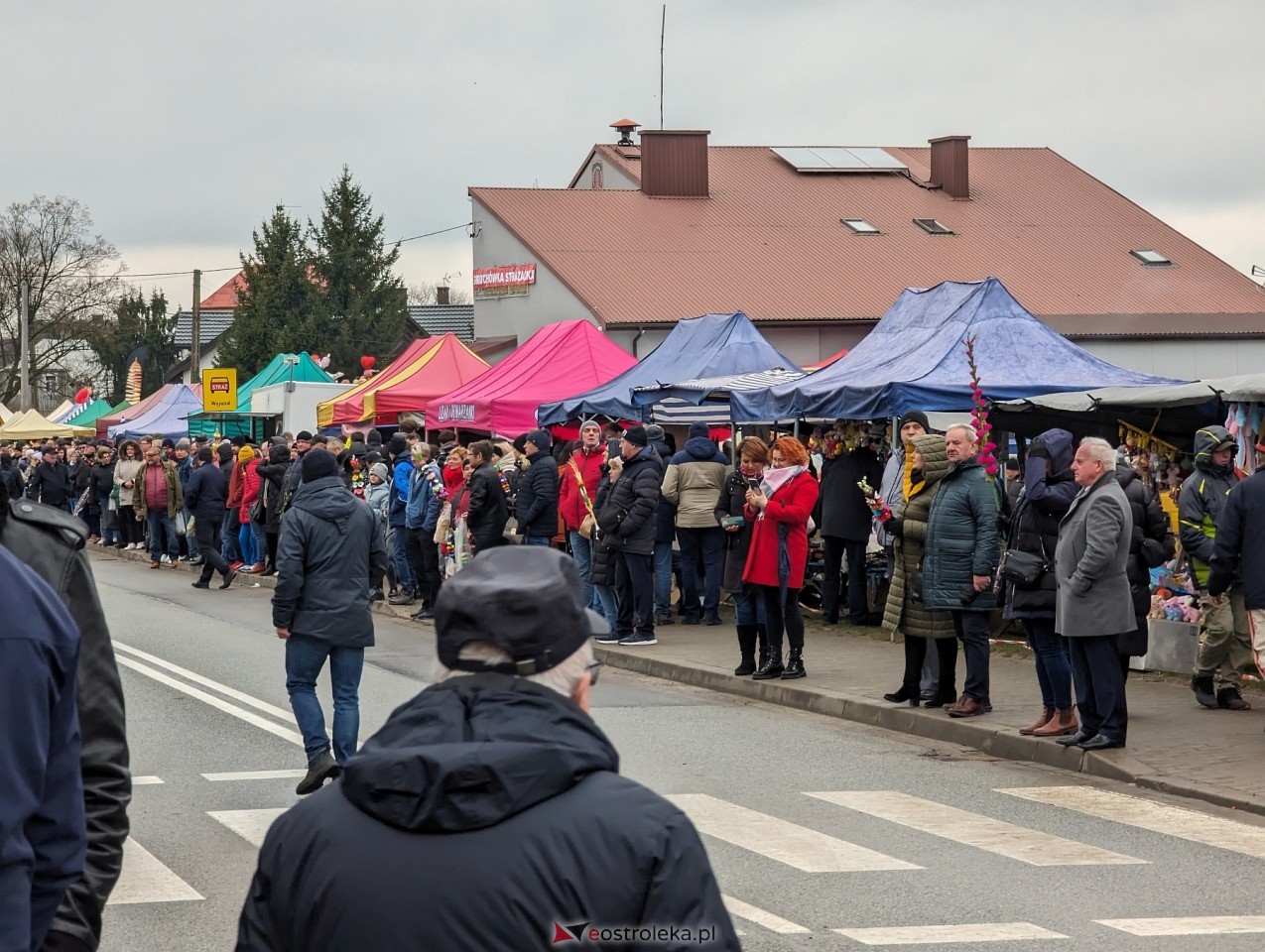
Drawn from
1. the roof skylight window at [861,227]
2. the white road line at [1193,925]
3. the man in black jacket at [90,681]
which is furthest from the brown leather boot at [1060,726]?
the roof skylight window at [861,227]

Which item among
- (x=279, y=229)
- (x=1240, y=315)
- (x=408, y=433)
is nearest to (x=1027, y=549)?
(x=408, y=433)

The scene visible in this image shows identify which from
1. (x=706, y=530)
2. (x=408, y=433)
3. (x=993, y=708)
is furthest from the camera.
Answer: (x=408, y=433)

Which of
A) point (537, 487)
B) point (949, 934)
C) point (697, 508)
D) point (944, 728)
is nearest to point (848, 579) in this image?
point (697, 508)

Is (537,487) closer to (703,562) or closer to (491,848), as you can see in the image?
(703,562)

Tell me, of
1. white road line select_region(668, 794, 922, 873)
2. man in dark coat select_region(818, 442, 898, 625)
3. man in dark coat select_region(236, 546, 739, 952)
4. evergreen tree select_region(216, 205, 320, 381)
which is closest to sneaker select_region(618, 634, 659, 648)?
man in dark coat select_region(818, 442, 898, 625)

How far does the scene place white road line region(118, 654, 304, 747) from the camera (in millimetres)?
11367

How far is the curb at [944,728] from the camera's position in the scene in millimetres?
9398

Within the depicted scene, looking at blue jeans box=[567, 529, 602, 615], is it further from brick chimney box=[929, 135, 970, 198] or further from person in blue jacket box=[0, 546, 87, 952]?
brick chimney box=[929, 135, 970, 198]

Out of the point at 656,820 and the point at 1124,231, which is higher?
the point at 1124,231

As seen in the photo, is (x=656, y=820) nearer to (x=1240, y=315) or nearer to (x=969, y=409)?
(x=969, y=409)

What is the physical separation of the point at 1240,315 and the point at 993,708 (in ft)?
115

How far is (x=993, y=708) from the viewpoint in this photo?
11.9m

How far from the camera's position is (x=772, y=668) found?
44.4ft

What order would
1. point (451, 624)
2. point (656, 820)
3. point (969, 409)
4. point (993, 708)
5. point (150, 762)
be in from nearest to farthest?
point (656, 820) → point (451, 624) → point (150, 762) → point (993, 708) → point (969, 409)
